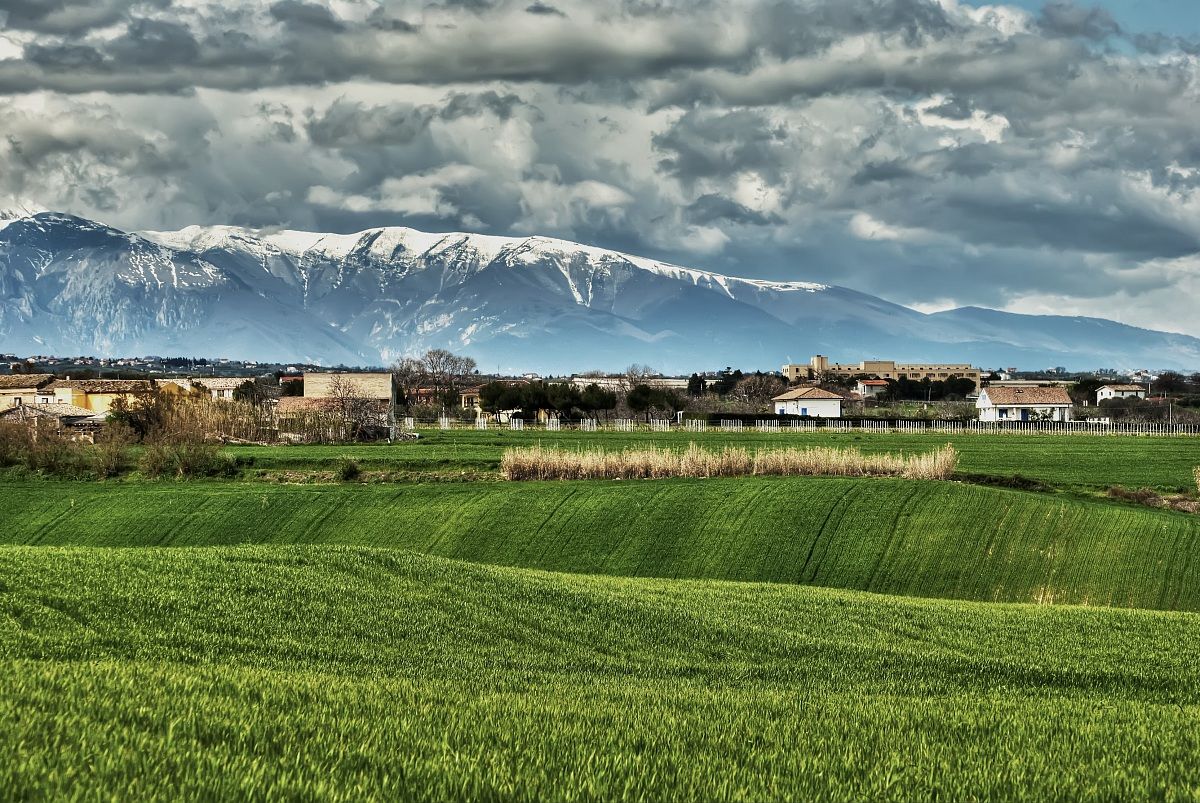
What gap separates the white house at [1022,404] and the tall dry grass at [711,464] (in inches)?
3732

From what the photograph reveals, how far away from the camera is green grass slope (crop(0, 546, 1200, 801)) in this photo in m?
8.01

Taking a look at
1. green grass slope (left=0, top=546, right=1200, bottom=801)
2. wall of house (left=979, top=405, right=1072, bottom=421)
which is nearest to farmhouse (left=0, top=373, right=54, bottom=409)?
wall of house (left=979, top=405, right=1072, bottom=421)

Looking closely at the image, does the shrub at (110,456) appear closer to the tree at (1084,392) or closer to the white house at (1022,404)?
the white house at (1022,404)

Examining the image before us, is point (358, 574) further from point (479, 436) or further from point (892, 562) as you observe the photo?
point (479, 436)

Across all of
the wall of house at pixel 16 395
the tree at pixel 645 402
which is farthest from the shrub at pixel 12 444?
the tree at pixel 645 402

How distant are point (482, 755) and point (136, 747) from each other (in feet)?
7.77

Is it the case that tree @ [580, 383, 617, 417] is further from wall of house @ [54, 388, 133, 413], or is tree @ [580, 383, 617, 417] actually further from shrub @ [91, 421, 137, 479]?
shrub @ [91, 421, 137, 479]

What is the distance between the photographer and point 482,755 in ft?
27.9

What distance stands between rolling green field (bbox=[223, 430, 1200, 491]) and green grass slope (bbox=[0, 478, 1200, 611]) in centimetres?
1148

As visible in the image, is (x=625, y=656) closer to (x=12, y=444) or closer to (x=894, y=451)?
(x=12, y=444)

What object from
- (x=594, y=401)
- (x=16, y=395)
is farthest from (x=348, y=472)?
(x=16, y=395)

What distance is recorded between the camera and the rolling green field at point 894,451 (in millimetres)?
61938

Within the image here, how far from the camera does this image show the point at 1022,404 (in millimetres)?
146250

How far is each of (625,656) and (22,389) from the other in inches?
5302
